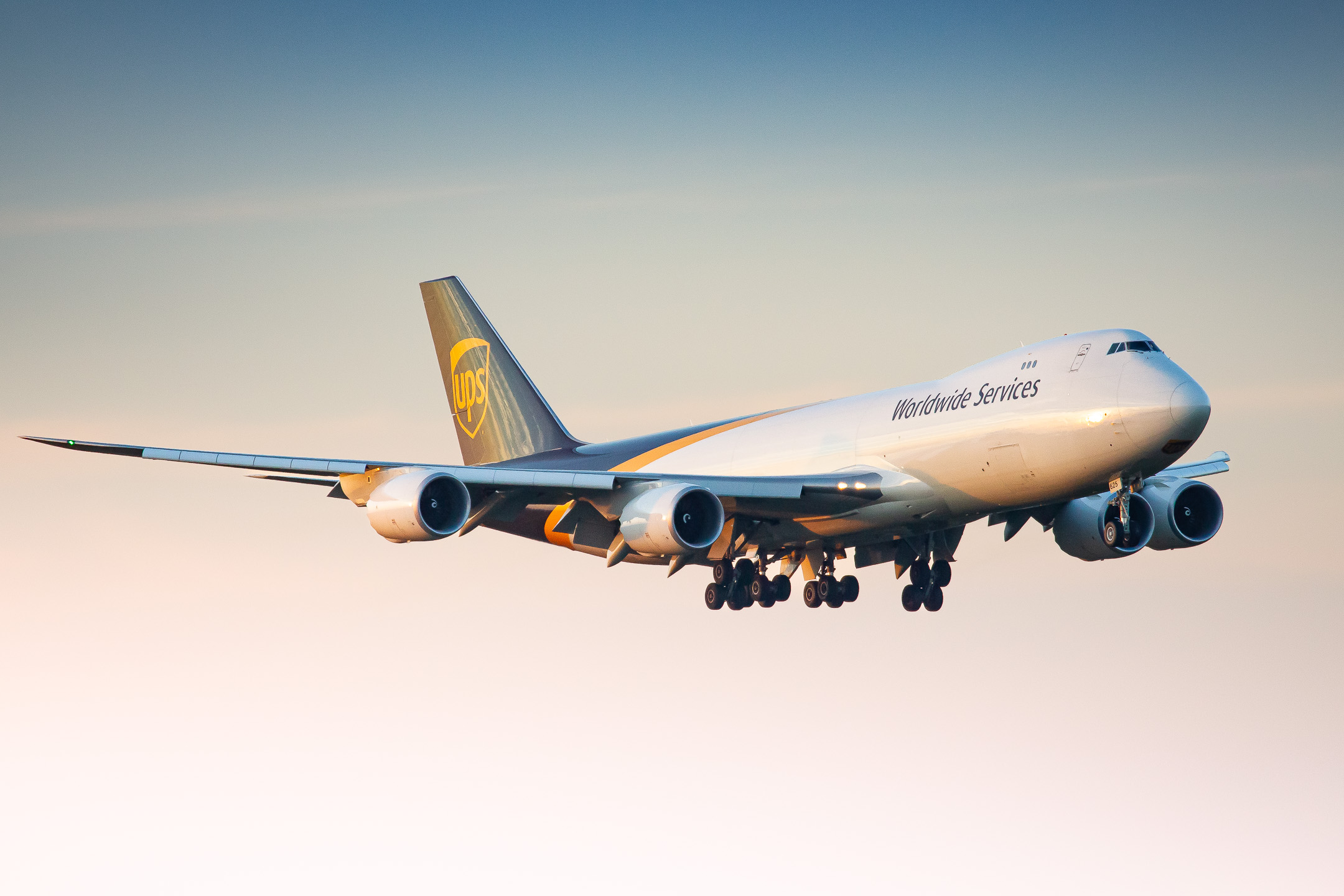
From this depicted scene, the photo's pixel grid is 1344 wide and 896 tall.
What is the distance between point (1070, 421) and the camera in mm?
35438

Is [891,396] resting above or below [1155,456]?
above

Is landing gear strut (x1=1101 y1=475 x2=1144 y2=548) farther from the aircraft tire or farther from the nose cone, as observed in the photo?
the aircraft tire

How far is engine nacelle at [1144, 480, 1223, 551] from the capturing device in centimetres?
4234

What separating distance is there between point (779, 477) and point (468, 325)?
59.3ft

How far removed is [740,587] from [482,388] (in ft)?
46.9

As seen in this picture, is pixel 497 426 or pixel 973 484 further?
pixel 497 426

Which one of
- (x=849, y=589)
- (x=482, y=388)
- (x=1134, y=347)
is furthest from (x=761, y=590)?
(x=482, y=388)

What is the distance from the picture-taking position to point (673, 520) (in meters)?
38.2

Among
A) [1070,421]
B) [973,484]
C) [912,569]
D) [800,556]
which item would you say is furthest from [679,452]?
[1070,421]

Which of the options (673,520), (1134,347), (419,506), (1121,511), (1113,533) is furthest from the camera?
(673,520)

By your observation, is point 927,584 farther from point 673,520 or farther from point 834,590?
point 673,520

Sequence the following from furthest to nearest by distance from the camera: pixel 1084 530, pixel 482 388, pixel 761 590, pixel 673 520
→ pixel 482 388
pixel 761 590
pixel 1084 530
pixel 673 520

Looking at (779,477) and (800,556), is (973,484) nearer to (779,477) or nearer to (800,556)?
(779,477)

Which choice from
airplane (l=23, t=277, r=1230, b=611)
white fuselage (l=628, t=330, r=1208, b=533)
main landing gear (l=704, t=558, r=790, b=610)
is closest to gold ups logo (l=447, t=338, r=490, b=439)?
airplane (l=23, t=277, r=1230, b=611)
